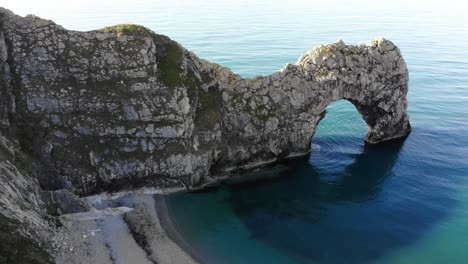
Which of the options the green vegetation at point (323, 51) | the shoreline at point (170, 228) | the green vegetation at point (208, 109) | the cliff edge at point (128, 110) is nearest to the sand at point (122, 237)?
the shoreline at point (170, 228)

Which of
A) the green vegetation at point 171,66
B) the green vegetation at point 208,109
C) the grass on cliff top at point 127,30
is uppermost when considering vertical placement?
the grass on cliff top at point 127,30

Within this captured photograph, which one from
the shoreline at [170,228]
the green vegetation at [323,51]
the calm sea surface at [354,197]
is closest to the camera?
the shoreline at [170,228]

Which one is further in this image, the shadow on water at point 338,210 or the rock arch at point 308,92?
the rock arch at point 308,92

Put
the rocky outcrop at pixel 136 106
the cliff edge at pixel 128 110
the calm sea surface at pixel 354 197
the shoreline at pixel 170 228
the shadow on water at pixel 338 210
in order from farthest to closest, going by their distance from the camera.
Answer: the rocky outcrop at pixel 136 106
the cliff edge at pixel 128 110
the shadow on water at pixel 338 210
the calm sea surface at pixel 354 197
the shoreline at pixel 170 228

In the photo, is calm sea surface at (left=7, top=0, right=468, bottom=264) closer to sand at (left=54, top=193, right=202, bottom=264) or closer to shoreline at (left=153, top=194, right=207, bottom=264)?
shoreline at (left=153, top=194, right=207, bottom=264)

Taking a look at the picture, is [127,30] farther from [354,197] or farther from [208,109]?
[354,197]

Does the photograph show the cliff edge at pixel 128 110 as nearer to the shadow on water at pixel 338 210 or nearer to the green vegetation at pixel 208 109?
Answer: the green vegetation at pixel 208 109

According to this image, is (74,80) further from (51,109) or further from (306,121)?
(306,121)
